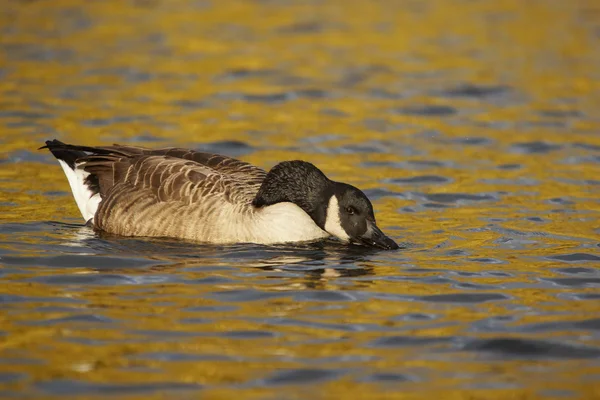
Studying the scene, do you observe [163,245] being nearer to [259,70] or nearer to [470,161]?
[470,161]

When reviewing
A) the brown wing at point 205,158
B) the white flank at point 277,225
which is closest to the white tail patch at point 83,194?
the brown wing at point 205,158

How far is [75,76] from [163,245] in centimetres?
941

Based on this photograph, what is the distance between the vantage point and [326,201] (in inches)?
444

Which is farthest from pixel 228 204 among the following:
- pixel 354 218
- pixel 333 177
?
pixel 333 177

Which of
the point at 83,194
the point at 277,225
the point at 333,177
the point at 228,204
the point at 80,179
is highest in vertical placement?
the point at 333,177

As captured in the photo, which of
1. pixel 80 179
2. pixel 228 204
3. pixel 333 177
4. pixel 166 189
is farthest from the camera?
pixel 333 177

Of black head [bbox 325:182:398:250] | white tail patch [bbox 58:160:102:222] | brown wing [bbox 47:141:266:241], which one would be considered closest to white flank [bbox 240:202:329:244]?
brown wing [bbox 47:141:266:241]

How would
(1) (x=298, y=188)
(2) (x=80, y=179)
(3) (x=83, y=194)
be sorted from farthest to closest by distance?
(2) (x=80, y=179)
(3) (x=83, y=194)
(1) (x=298, y=188)

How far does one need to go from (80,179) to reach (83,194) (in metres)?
0.21

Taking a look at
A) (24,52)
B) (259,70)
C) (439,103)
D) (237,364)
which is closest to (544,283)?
(237,364)

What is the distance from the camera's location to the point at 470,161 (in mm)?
15578

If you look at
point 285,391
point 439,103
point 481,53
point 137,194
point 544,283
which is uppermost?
point 481,53

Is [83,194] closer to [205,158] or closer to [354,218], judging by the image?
[205,158]

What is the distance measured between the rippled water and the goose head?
20 cm
